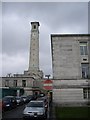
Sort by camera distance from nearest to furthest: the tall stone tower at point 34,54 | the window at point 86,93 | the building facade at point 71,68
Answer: the building facade at point 71,68, the window at point 86,93, the tall stone tower at point 34,54

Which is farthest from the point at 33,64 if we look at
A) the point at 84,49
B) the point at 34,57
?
the point at 84,49

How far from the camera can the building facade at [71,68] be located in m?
33.8

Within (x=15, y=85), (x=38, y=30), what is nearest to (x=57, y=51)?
(x=15, y=85)

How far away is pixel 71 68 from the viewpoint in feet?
113

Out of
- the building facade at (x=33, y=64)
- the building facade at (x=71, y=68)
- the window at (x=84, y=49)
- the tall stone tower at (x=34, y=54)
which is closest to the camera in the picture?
the building facade at (x=71, y=68)

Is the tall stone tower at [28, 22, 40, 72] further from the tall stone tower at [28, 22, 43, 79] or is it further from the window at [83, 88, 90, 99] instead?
the window at [83, 88, 90, 99]

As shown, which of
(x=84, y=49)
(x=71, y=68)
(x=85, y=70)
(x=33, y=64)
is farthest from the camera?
(x=33, y=64)

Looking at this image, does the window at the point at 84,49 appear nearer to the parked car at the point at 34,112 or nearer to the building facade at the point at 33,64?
the parked car at the point at 34,112

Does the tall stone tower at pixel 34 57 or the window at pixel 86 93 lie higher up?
the tall stone tower at pixel 34 57

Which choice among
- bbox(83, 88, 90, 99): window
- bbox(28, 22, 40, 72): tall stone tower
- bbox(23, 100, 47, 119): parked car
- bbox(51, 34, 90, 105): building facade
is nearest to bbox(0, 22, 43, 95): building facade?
bbox(28, 22, 40, 72): tall stone tower

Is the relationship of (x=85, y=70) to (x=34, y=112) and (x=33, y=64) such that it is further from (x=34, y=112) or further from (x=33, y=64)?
(x=33, y=64)

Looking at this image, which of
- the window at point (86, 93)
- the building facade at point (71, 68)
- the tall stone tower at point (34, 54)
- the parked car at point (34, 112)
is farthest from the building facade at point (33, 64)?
the parked car at point (34, 112)

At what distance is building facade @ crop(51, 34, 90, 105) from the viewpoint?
33.8 metres

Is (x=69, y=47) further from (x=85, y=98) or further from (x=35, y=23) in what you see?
(x=35, y=23)
